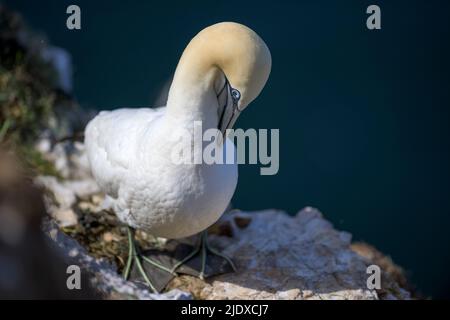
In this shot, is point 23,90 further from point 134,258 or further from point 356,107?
point 356,107

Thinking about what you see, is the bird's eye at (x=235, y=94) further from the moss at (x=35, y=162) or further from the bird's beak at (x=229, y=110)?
the moss at (x=35, y=162)

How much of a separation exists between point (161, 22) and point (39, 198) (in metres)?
2.58

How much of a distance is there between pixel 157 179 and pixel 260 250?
0.85m

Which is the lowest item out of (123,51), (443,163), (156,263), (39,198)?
(156,263)

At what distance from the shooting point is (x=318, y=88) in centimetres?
350

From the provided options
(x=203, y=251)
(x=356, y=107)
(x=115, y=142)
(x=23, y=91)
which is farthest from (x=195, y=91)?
(x=23, y=91)

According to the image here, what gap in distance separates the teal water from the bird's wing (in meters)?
0.89

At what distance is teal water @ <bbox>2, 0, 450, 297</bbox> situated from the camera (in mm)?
3363

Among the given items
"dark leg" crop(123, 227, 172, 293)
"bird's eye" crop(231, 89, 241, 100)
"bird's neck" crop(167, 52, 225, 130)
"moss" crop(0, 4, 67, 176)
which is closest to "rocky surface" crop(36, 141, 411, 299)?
"dark leg" crop(123, 227, 172, 293)

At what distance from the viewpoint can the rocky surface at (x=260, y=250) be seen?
8.25 feet

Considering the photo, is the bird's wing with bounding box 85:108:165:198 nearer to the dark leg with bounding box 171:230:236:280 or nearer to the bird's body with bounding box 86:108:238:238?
the bird's body with bounding box 86:108:238:238

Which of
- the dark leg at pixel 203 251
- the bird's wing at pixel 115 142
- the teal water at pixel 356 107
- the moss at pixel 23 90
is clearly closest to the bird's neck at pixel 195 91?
the bird's wing at pixel 115 142
